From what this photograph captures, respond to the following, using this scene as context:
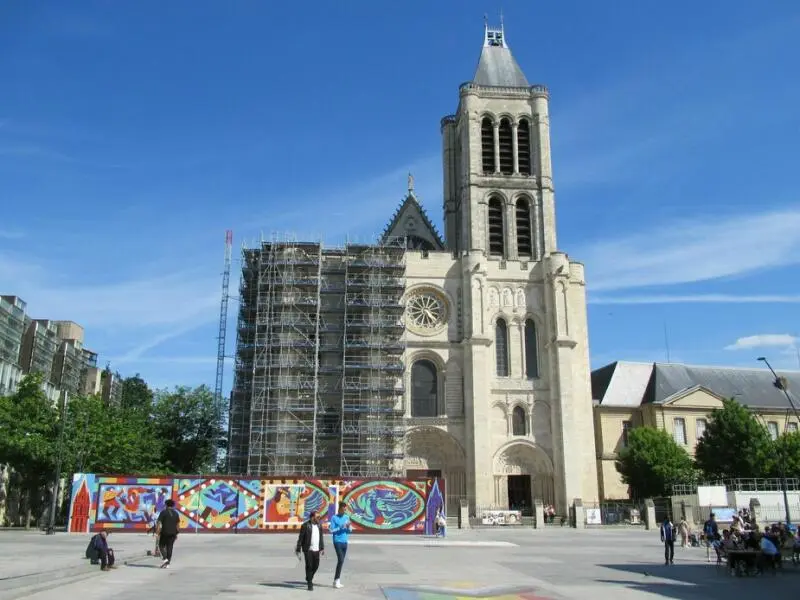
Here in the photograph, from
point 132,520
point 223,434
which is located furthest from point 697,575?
point 223,434

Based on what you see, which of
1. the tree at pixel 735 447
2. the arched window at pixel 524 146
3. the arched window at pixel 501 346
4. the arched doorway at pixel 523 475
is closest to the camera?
the tree at pixel 735 447

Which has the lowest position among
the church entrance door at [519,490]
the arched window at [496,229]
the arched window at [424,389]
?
the church entrance door at [519,490]

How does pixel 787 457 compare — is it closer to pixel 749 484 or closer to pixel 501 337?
pixel 749 484

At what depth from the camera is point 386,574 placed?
52.6 feet

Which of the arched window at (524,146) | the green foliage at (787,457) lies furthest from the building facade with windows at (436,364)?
the green foliage at (787,457)

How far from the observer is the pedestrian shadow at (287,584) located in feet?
44.0

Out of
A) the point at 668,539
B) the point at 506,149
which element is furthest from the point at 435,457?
the point at 668,539

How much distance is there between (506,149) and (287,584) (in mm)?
42831

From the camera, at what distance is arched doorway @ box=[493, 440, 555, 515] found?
45.1m

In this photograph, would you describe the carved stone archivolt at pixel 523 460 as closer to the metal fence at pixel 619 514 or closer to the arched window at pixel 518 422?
the arched window at pixel 518 422

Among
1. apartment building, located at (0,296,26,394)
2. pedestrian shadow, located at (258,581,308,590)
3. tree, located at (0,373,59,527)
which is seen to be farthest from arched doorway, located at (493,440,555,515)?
pedestrian shadow, located at (258,581,308,590)

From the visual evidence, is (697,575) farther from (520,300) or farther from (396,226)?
(396,226)

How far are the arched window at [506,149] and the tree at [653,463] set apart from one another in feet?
62.6

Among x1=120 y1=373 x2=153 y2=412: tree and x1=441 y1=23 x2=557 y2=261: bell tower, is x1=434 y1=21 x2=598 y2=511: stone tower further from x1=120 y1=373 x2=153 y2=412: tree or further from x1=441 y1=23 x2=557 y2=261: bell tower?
x1=120 y1=373 x2=153 y2=412: tree
